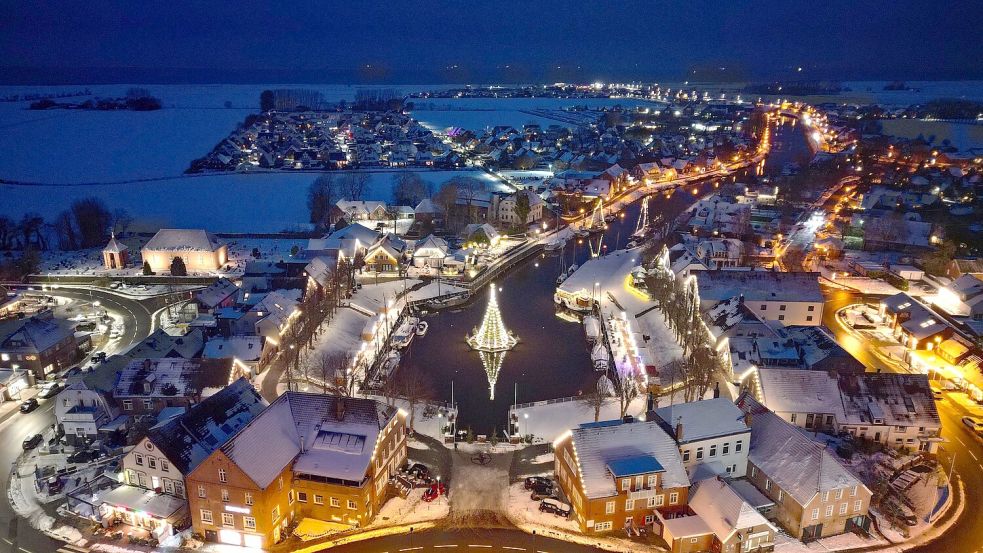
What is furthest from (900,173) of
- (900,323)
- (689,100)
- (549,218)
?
(689,100)

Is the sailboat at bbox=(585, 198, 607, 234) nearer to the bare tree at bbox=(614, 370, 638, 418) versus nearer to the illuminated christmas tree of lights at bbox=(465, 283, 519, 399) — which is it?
the illuminated christmas tree of lights at bbox=(465, 283, 519, 399)

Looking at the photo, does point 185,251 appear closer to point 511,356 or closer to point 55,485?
point 511,356

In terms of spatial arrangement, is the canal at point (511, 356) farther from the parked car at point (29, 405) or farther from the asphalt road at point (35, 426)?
the parked car at point (29, 405)

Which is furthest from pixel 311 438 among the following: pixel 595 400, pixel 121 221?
pixel 121 221

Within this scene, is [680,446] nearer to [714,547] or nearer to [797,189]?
[714,547]

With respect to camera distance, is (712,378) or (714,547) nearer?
(714,547)
